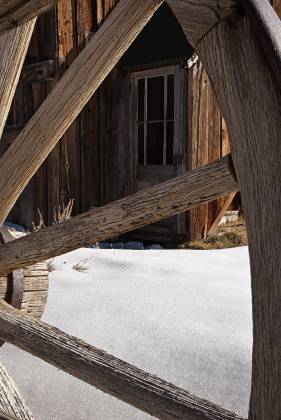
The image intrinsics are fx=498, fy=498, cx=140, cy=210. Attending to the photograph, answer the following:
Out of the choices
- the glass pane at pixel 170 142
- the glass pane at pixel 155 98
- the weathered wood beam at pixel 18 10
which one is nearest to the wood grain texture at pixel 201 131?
the glass pane at pixel 170 142

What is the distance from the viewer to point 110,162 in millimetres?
6023

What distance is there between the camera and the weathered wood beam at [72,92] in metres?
1.09

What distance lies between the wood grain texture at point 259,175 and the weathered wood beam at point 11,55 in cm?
80

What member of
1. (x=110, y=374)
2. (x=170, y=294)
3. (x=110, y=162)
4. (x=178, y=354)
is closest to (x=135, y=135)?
(x=110, y=162)

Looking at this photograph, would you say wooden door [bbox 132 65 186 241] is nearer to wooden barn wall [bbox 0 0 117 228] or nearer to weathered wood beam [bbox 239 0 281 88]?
wooden barn wall [bbox 0 0 117 228]

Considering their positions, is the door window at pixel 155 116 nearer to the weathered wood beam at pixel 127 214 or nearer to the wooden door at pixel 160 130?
the wooden door at pixel 160 130

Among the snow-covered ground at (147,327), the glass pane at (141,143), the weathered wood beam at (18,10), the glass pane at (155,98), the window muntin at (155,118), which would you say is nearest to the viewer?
the weathered wood beam at (18,10)

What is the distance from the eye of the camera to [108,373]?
1030 mm

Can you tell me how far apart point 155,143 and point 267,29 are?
17.1ft

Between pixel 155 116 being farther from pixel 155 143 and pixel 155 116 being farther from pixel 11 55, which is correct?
pixel 11 55

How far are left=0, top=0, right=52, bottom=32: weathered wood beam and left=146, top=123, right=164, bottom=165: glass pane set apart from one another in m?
4.49

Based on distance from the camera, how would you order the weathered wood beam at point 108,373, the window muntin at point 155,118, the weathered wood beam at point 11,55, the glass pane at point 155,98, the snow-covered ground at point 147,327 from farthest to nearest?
1. the glass pane at point 155,98
2. the window muntin at point 155,118
3. the snow-covered ground at point 147,327
4. the weathered wood beam at point 11,55
5. the weathered wood beam at point 108,373

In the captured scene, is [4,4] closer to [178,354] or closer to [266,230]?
[266,230]

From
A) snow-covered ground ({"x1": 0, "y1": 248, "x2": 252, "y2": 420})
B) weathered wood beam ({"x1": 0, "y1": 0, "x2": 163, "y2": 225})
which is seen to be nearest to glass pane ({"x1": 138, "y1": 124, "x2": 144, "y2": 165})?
snow-covered ground ({"x1": 0, "y1": 248, "x2": 252, "y2": 420})
